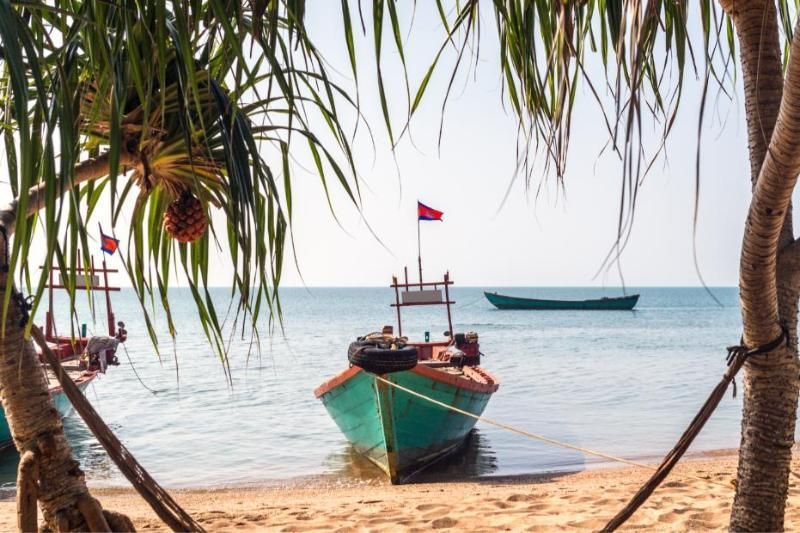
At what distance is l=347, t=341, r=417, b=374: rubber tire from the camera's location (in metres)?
7.93

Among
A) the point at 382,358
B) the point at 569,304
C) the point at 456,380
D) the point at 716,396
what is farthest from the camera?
the point at 569,304

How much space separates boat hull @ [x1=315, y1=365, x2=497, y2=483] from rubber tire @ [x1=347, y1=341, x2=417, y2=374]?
0.88 ft

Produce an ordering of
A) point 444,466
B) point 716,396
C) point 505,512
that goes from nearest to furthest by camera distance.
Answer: point 716,396
point 505,512
point 444,466

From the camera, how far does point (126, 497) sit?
832cm

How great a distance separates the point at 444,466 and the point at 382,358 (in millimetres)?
2333

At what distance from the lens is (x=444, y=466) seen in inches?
376

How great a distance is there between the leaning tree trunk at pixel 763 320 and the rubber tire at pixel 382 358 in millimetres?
5462

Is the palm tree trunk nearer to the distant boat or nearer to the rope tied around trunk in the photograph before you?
the rope tied around trunk

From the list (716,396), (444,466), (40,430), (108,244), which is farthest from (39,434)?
(108,244)

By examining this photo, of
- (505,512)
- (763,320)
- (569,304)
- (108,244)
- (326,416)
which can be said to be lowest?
(569,304)

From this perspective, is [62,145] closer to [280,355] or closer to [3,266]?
[3,266]

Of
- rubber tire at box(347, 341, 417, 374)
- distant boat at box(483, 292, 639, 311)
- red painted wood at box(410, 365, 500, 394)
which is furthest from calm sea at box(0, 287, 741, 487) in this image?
distant boat at box(483, 292, 639, 311)

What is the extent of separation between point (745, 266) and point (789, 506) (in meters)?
2.93

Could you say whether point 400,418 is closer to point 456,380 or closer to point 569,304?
point 456,380
